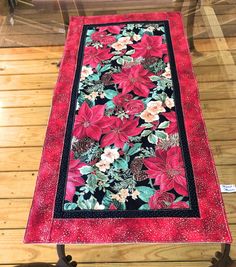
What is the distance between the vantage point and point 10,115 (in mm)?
1796

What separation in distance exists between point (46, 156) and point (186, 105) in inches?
19.1

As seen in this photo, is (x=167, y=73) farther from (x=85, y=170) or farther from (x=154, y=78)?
(x=85, y=170)

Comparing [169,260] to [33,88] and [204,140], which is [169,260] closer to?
[204,140]

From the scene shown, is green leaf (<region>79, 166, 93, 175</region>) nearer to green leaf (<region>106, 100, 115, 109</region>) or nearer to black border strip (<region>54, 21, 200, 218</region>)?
black border strip (<region>54, 21, 200, 218</region>)

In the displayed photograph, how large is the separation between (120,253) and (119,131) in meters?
0.47

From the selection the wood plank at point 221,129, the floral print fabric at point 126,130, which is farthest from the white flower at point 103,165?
the wood plank at point 221,129

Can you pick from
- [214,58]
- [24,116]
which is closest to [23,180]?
[24,116]

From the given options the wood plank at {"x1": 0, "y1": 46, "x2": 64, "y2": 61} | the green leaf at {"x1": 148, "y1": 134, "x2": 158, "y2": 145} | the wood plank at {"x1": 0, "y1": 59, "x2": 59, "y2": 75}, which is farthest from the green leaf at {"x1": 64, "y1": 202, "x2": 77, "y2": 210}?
the wood plank at {"x1": 0, "y1": 46, "x2": 64, "y2": 61}

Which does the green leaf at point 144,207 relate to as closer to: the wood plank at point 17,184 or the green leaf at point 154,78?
the green leaf at point 154,78

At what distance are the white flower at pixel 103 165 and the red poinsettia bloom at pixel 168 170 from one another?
0.11 meters

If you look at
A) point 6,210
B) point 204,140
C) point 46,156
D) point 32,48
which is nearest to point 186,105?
point 204,140

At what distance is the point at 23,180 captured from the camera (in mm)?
1536

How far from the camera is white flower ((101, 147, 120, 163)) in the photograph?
1063 millimetres

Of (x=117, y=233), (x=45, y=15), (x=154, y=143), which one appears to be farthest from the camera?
(x=45, y=15)
